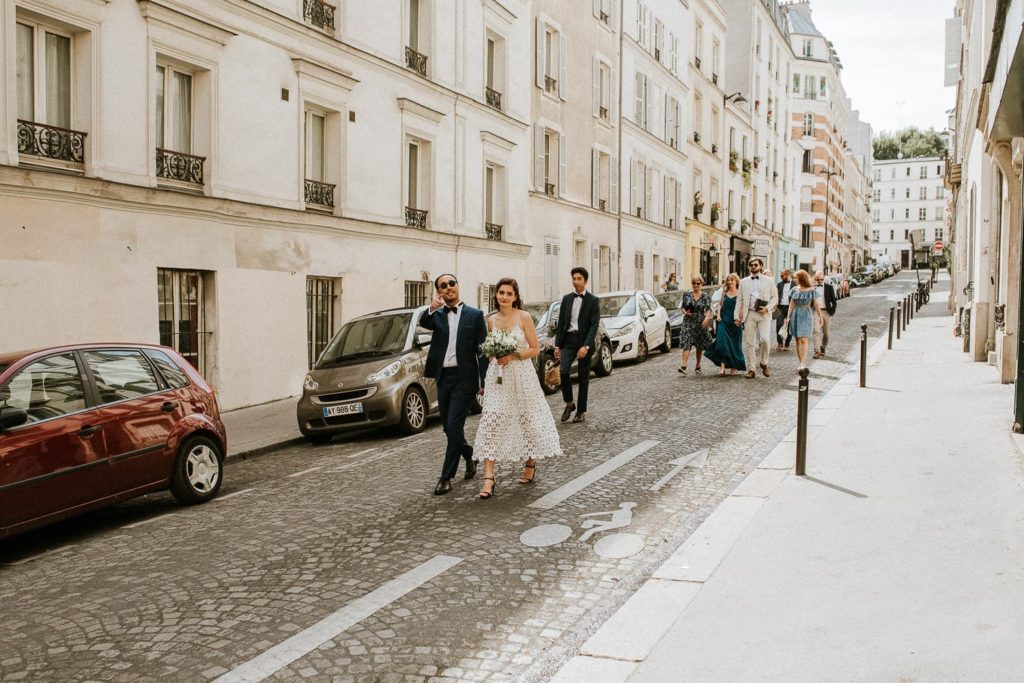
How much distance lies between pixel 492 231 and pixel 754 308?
9.45 metres

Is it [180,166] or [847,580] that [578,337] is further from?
[180,166]

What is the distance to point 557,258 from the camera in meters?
26.4

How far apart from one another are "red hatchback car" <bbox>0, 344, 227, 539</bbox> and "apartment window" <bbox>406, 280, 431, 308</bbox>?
11.2 m

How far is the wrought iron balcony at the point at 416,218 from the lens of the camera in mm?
19094

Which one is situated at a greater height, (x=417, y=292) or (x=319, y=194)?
(x=319, y=194)

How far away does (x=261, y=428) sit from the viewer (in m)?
12.1

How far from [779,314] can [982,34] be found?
6.74 meters

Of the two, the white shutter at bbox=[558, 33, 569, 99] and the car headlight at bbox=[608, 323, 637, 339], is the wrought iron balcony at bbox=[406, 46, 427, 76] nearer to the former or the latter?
the car headlight at bbox=[608, 323, 637, 339]

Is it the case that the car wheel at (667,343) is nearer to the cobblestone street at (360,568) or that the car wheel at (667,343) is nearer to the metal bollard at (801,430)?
the cobblestone street at (360,568)

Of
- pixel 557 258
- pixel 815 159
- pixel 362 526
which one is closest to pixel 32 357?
pixel 362 526

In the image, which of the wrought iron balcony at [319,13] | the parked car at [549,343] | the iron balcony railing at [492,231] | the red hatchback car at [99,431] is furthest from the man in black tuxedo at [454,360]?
the iron balcony railing at [492,231]

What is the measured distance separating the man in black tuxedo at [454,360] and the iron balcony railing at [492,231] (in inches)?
582

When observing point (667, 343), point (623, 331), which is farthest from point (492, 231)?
point (623, 331)

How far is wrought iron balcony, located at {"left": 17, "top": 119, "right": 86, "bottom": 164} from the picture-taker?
36.1ft
